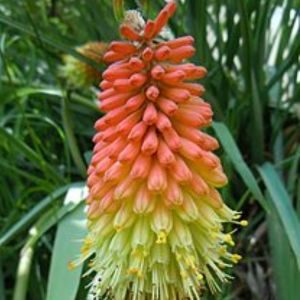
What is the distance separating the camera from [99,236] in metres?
1.46

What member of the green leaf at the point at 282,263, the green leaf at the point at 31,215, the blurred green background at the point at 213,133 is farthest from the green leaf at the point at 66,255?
the green leaf at the point at 282,263

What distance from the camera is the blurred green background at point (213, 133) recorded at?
189 centimetres

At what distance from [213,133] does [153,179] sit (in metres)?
0.88

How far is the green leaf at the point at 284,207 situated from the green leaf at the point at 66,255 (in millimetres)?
462

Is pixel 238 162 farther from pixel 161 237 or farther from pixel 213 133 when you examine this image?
pixel 161 237

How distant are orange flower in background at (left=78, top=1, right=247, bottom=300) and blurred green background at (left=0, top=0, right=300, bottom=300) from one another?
25 centimetres

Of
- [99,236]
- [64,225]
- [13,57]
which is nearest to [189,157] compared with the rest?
[99,236]

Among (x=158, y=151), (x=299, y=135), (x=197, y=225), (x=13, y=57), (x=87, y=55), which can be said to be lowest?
(x=197, y=225)

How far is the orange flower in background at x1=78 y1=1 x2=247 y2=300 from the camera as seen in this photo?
Result: 4.61 feet

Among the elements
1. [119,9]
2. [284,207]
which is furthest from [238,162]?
[119,9]

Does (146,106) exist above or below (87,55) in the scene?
below

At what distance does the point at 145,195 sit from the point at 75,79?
1.27 meters

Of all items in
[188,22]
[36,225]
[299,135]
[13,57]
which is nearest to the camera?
[36,225]

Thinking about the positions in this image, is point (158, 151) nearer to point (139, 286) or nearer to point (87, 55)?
point (139, 286)
